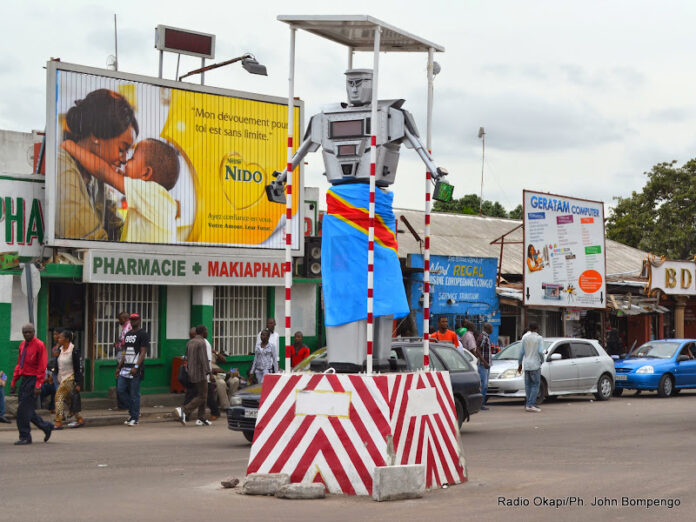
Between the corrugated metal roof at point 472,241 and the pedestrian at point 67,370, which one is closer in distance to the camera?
the pedestrian at point 67,370

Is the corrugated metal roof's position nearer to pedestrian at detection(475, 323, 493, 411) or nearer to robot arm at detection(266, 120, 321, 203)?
pedestrian at detection(475, 323, 493, 411)

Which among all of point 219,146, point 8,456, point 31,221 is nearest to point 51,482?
point 8,456

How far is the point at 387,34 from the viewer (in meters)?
10.9

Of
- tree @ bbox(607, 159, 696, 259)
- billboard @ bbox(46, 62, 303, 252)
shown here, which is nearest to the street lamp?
billboard @ bbox(46, 62, 303, 252)

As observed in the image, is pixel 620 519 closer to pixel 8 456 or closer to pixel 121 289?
pixel 8 456

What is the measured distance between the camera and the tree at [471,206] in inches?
2205

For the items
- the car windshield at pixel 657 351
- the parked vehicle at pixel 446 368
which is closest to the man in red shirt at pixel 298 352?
the parked vehicle at pixel 446 368

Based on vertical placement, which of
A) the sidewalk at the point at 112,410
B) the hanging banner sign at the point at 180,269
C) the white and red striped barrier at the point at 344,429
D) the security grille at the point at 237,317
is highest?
the hanging banner sign at the point at 180,269

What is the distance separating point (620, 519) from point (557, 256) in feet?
78.1

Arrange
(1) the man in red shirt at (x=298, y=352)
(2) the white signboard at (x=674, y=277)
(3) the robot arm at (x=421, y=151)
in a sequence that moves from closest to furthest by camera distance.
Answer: (3) the robot arm at (x=421, y=151) → (1) the man in red shirt at (x=298, y=352) → (2) the white signboard at (x=674, y=277)

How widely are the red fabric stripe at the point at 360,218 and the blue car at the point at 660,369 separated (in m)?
16.7

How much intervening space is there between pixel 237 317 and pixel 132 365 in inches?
239

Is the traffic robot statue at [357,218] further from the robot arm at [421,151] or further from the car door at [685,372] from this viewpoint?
the car door at [685,372]

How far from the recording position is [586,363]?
2470 centimetres
